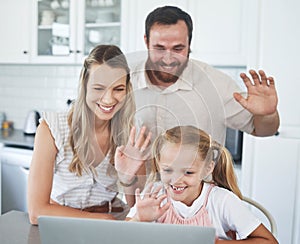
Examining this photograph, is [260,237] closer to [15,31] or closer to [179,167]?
[179,167]

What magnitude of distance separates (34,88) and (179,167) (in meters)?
2.51

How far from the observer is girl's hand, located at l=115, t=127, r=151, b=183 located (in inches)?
32.6

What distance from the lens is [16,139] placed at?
2.68 m

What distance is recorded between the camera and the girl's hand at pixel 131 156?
828 mm

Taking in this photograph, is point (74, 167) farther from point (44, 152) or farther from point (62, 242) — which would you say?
point (62, 242)

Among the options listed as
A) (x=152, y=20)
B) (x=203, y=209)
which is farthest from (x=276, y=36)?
(x=203, y=209)

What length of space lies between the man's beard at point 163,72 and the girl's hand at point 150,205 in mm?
228

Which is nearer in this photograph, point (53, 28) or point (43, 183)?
point (43, 183)

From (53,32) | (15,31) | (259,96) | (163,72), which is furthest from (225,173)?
(15,31)

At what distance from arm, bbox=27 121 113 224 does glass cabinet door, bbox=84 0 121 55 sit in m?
1.62

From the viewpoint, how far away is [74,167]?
97 centimetres

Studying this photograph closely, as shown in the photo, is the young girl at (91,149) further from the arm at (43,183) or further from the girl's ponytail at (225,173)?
the girl's ponytail at (225,173)

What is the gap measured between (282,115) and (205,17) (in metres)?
0.68

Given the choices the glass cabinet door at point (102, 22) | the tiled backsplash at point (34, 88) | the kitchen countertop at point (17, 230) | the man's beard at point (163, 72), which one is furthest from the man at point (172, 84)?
the tiled backsplash at point (34, 88)
